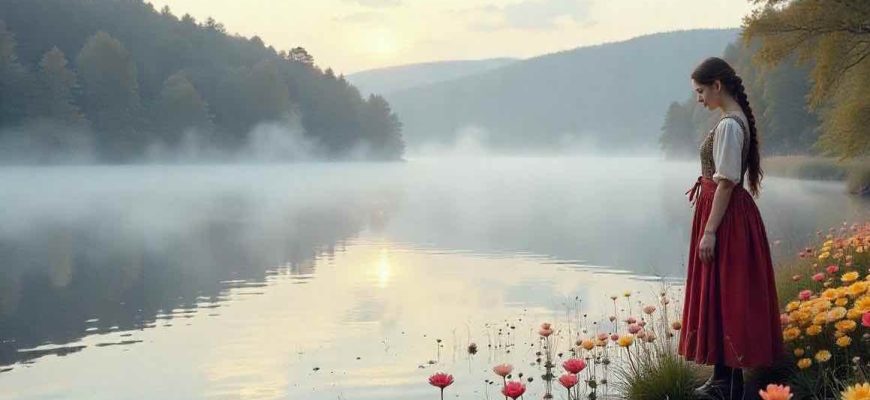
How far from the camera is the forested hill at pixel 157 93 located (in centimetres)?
8044

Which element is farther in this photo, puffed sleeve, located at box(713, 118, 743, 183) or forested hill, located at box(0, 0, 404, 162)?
forested hill, located at box(0, 0, 404, 162)

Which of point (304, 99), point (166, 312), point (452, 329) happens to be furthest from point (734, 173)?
point (304, 99)

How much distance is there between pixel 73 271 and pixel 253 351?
10.0m

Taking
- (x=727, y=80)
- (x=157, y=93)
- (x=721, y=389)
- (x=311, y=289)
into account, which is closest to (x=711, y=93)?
(x=727, y=80)

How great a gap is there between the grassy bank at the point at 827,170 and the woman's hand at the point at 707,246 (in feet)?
103

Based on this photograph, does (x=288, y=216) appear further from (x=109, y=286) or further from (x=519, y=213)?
(x=109, y=286)

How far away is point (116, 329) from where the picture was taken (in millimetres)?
13578

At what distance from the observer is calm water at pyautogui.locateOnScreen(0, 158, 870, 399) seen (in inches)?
420

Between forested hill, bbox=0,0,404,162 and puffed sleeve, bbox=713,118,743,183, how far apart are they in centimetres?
7716

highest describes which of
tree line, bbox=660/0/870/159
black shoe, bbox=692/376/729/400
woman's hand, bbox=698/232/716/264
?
tree line, bbox=660/0/870/159

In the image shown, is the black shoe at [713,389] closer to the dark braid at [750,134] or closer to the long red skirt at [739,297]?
the long red skirt at [739,297]

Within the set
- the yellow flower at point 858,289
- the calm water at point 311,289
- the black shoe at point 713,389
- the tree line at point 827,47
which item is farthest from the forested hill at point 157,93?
the yellow flower at point 858,289

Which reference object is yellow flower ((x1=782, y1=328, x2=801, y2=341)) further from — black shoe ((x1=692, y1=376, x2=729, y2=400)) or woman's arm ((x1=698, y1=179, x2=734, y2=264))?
woman's arm ((x1=698, y1=179, x2=734, y2=264))

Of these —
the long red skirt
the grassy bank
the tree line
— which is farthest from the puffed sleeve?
the grassy bank
